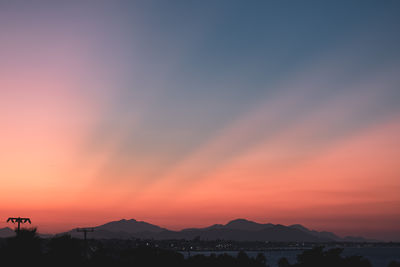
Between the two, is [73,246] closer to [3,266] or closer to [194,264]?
[3,266]

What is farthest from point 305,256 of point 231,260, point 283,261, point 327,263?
point 283,261

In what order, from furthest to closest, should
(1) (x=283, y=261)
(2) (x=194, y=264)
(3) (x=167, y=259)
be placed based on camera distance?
(1) (x=283, y=261) → (2) (x=194, y=264) → (3) (x=167, y=259)

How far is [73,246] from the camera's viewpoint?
56.0 m

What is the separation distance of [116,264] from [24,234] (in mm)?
41077

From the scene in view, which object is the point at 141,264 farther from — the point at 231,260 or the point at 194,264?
the point at 231,260

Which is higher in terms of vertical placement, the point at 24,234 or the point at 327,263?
the point at 24,234

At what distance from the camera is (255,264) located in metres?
122

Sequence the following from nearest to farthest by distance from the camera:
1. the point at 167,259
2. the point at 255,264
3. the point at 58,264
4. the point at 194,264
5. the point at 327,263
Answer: the point at 58,264 < the point at 327,263 < the point at 167,259 < the point at 194,264 < the point at 255,264

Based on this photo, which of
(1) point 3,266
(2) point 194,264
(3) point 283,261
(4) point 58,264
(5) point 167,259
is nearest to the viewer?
(1) point 3,266

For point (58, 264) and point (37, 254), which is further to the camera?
point (58, 264)

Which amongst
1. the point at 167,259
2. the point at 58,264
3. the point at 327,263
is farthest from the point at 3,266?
the point at 327,263

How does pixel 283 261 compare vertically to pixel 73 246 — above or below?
below

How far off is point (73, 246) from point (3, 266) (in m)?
13.7

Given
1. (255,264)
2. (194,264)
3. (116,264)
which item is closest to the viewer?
(116,264)
